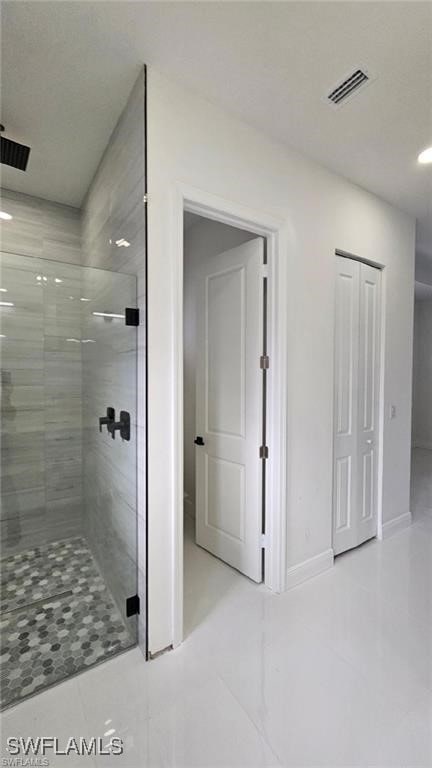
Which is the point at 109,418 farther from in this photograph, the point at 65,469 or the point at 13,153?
the point at 13,153

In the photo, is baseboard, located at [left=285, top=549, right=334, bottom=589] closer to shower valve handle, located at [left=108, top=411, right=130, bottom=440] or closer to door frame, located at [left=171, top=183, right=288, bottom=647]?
door frame, located at [left=171, top=183, right=288, bottom=647]

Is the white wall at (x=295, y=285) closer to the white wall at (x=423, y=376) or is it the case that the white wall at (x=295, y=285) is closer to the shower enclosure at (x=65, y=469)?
the shower enclosure at (x=65, y=469)

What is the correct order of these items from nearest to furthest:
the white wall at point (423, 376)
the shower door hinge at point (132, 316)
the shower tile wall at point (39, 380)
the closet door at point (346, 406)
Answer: the shower door hinge at point (132, 316) < the shower tile wall at point (39, 380) < the closet door at point (346, 406) < the white wall at point (423, 376)

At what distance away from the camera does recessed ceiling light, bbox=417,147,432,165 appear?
2109 mm

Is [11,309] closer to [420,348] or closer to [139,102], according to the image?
[139,102]

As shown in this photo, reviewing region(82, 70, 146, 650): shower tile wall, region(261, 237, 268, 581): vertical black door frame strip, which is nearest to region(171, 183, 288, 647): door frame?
region(261, 237, 268, 581): vertical black door frame strip

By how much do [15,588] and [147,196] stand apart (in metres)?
2.47

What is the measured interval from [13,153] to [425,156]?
2711mm

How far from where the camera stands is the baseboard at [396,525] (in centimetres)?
287

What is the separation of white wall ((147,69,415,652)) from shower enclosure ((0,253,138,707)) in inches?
7.4

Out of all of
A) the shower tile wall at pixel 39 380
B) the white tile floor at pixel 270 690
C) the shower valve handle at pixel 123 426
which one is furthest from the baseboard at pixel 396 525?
the shower tile wall at pixel 39 380

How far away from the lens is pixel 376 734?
125 centimetres

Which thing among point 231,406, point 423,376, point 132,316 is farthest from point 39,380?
point 423,376

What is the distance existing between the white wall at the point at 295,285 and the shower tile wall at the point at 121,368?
7 cm
